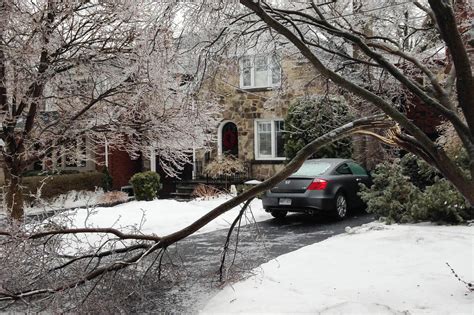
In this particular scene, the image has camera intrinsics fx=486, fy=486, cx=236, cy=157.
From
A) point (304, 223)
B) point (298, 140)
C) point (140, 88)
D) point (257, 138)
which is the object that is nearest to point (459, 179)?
point (140, 88)

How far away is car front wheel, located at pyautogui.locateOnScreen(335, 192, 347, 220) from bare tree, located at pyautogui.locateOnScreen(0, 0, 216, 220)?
16.3 ft

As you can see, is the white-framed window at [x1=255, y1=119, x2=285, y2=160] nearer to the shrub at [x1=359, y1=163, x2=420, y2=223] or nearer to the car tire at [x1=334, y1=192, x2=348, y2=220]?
the car tire at [x1=334, y1=192, x2=348, y2=220]

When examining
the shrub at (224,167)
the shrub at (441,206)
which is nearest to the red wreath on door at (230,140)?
the shrub at (224,167)

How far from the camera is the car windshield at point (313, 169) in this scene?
482 inches

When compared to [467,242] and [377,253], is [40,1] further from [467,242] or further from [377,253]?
[467,242]

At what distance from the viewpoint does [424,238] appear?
8055mm

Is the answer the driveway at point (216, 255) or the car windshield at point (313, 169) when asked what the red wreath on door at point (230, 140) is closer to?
the driveway at point (216, 255)

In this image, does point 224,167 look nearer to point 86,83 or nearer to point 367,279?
point 86,83

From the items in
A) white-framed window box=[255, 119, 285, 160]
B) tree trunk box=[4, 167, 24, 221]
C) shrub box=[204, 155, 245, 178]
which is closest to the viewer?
tree trunk box=[4, 167, 24, 221]

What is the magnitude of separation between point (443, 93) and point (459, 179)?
108 centimetres

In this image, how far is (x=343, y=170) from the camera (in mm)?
12922

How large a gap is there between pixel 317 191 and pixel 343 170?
1493 millimetres

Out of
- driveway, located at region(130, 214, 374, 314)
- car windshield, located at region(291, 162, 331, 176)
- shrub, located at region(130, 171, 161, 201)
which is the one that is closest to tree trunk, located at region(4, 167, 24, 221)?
driveway, located at region(130, 214, 374, 314)

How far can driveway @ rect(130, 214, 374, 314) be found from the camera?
575cm
